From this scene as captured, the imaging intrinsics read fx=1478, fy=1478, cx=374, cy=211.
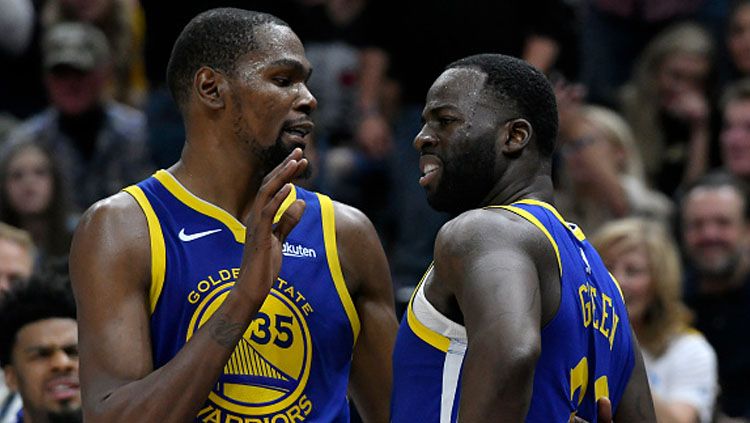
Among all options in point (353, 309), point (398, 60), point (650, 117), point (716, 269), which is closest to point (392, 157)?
point (398, 60)

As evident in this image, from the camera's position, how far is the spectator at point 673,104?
9203 mm

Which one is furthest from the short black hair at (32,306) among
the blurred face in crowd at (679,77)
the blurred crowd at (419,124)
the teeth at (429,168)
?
the blurred face in crowd at (679,77)

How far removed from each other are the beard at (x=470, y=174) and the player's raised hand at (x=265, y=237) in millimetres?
393

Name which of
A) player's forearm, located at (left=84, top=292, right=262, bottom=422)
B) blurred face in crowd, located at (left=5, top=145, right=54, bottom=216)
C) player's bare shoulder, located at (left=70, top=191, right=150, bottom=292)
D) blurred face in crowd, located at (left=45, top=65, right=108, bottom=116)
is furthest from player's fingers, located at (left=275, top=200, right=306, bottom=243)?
blurred face in crowd, located at (left=45, top=65, right=108, bottom=116)

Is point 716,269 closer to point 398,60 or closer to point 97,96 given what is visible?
point 398,60

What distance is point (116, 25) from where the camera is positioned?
10.3 meters

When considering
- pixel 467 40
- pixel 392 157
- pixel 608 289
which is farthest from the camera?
pixel 392 157

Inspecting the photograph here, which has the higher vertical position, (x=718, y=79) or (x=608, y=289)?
(x=608, y=289)

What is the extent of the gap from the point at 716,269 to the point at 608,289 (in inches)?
152

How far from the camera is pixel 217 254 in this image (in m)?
4.20

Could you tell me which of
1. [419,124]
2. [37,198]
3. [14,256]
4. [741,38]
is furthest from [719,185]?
[37,198]

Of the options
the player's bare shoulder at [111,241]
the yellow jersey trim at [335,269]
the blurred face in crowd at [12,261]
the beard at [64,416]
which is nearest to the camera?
the player's bare shoulder at [111,241]

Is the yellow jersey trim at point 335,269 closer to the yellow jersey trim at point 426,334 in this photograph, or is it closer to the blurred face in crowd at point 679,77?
the yellow jersey trim at point 426,334

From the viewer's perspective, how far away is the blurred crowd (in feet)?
24.5
